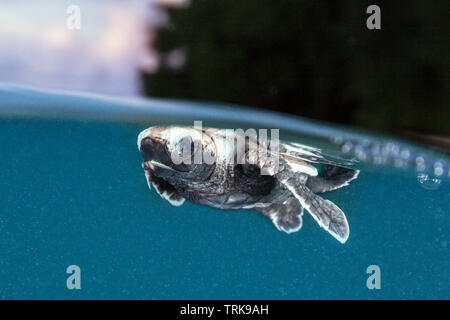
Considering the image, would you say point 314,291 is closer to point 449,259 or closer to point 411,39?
point 449,259

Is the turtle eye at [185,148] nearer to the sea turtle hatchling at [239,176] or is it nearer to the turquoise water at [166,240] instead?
the sea turtle hatchling at [239,176]

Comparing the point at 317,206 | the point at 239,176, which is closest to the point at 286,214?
the point at 317,206

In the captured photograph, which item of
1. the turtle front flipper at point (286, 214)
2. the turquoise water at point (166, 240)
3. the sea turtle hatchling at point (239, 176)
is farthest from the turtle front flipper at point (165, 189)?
the turtle front flipper at point (286, 214)

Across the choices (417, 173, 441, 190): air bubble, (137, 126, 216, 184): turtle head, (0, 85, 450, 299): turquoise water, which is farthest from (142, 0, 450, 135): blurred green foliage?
(417, 173, 441, 190): air bubble
